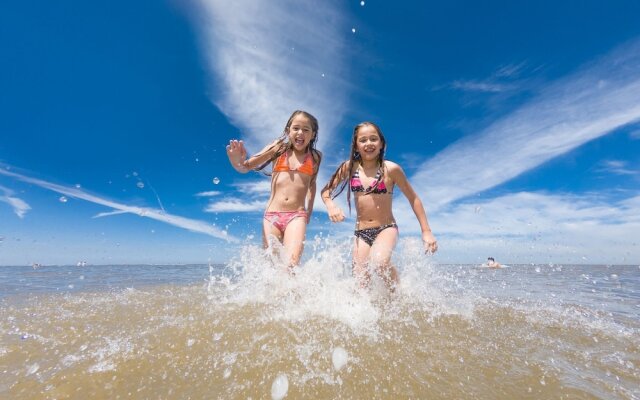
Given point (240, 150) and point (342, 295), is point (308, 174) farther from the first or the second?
point (342, 295)

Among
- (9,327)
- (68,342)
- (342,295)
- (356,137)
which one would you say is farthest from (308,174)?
(9,327)

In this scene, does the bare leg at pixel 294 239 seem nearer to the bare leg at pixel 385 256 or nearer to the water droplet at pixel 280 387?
the bare leg at pixel 385 256

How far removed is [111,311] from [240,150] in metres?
2.54

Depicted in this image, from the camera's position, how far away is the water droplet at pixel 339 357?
1.95 metres

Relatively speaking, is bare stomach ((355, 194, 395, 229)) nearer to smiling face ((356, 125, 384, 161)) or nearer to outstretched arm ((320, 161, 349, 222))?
outstretched arm ((320, 161, 349, 222))

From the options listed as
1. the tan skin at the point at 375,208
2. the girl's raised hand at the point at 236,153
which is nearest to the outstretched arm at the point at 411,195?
the tan skin at the point at 375,208

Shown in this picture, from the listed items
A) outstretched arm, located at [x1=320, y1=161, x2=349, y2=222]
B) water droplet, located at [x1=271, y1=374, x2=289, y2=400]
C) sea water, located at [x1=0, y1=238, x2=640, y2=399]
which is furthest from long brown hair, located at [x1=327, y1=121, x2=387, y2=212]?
water droplet, located at [x1=271, y1=374, x2=289, y2=400]

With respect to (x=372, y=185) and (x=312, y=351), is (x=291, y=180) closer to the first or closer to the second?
(x=372, y=185)

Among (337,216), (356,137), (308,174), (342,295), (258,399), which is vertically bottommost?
(258,399)

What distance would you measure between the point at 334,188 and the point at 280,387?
3.59 m

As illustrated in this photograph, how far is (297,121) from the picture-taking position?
4.91m

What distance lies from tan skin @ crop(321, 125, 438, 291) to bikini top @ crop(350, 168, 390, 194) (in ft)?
0.15

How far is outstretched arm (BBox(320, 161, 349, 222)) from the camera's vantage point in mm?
4246

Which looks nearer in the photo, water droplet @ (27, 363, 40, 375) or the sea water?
the sea water
